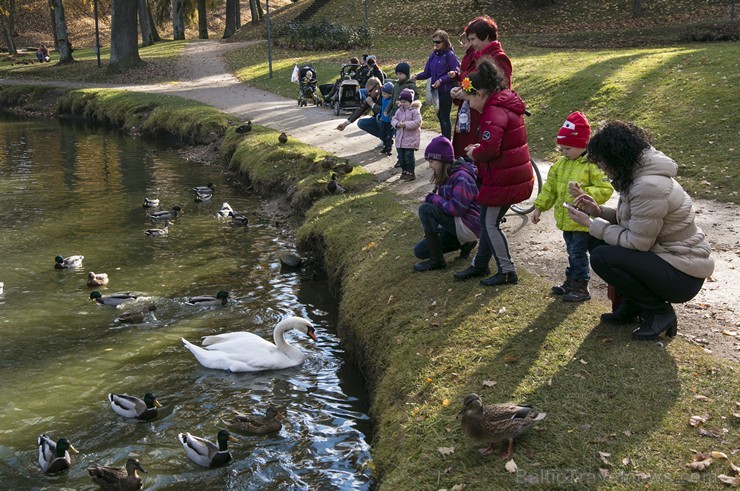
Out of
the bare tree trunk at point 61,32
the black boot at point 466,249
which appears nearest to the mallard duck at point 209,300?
the black boot at point 466,249

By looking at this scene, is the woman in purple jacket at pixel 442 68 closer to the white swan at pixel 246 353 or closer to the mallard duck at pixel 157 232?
the mallard duck at pixel 157 232

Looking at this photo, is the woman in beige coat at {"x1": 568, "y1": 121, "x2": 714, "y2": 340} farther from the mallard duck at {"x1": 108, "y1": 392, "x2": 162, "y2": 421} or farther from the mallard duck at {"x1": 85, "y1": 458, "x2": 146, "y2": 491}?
the mallard duck at {"x1": 108, "y1": 392, "x2": 162, "y2": 421}

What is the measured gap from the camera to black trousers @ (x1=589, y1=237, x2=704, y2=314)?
6387 mm

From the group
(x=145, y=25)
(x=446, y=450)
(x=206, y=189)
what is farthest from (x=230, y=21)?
(x=446, y=450)

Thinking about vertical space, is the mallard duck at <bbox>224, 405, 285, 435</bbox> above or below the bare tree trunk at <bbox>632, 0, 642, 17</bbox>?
below

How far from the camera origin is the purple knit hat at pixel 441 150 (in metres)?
8.68

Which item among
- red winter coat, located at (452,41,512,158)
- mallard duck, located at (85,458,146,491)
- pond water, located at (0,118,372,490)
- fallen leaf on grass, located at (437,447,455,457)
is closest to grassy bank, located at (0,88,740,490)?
fallen leaf on grass, located at (437,447,455,457)

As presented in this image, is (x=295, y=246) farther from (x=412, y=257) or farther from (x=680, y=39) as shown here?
(x=680, y=39)

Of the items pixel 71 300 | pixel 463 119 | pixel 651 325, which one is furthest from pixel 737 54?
pixel 71 300

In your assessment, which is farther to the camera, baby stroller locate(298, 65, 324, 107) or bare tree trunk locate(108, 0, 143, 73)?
bare tree trunk locate(108, 0, 143, 73)

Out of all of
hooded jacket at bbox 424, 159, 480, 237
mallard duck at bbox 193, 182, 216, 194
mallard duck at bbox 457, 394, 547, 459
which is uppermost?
hooded jacket at bbox 424, 159, 480, 237

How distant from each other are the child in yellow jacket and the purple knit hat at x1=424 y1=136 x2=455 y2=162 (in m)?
1.39

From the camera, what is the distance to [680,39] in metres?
28.6

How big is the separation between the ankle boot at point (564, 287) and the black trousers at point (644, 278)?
1.13m
